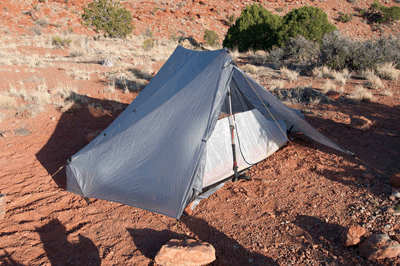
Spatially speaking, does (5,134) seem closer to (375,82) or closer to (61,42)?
(375,82)

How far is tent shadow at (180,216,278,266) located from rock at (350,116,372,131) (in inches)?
184

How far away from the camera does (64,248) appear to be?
12.0ft

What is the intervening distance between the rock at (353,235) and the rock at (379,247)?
93mm

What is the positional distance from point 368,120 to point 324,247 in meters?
4.44

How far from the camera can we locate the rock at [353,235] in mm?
3182

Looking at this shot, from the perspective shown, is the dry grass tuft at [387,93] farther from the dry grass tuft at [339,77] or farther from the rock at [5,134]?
the rock at [5,134]

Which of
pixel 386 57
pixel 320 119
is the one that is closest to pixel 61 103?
pixel 320 119

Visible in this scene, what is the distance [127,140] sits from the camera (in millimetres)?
4559

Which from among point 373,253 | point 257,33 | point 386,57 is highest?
point 257,33

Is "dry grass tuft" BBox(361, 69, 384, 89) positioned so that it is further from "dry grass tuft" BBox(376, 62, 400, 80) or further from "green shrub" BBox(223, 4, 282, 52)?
"green shrub" BBox(223, 4, 282, 52)

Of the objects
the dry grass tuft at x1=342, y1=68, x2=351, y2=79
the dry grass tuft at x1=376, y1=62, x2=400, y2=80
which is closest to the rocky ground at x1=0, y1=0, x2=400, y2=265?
the dry grass tuft at x1=342, y1=68, x2=351, y2=79

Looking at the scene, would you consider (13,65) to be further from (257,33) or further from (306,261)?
(306,261)

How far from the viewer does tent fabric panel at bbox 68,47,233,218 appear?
3957 mm

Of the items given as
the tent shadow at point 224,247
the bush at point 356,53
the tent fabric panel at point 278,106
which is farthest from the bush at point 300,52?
the tent shadow at point 224,247
